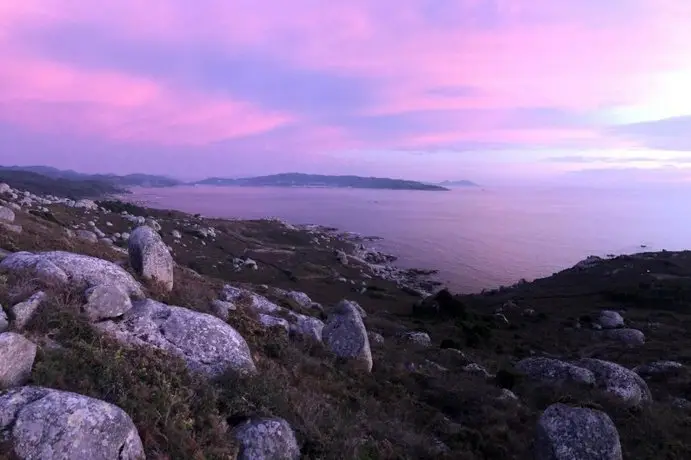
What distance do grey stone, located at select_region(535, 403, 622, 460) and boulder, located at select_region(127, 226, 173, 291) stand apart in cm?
1215

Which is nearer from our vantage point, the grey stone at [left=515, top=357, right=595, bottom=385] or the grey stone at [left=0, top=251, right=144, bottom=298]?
the grey stone at [left=0, top=251, right=144, bottom=298]

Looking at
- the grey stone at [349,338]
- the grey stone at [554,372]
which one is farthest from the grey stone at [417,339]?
the grey stone at [349,338]

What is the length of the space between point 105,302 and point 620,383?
19.7 m

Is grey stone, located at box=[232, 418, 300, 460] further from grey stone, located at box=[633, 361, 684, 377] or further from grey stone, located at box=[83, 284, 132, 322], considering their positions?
grey stone, located at box=[633, 361, 684, 377]

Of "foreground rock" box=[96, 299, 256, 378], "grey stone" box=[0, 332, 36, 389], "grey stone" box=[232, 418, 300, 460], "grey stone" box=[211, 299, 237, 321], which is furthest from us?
"grey stone" box=[211, 299, 237, 321]

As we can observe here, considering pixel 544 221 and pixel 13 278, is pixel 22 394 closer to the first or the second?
pixel 13 278

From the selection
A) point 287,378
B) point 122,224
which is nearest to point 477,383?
point 287,378

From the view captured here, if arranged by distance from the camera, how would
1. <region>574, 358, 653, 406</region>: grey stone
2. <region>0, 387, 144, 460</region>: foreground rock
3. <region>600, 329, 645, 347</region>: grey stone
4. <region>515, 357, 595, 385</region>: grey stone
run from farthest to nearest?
<region>600, 329, 645, 347</region>: grey stone, <region>515, 357, 595, 385</region>: grey stone, <region>574, 358, 653, 406</region>: grey stone, <region>0, 387, 144, 460</region>: foreground rock

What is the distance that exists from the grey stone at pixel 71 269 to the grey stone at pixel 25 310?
1.48 m

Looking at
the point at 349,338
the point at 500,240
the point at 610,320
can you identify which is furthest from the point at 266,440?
the point at 500,240

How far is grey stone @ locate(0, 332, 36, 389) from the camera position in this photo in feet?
23.1

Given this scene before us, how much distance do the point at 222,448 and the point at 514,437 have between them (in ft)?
30.3

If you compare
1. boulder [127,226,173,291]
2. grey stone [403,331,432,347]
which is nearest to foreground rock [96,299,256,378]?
boulder [127,226,173,291]

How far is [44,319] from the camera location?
29.3 ft
